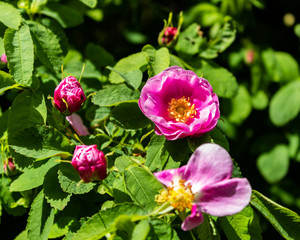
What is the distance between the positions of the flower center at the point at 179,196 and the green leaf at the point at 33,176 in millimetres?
408

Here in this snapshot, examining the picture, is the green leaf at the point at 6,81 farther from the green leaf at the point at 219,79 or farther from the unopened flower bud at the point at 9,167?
the green leaf at the point at 219,79

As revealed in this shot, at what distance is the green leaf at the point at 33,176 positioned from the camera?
1.29 metres

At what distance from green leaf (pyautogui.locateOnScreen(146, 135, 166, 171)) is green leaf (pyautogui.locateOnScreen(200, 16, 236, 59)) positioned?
58cm

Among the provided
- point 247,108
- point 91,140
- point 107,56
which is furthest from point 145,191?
point 247,108

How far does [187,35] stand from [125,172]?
30.9 inches

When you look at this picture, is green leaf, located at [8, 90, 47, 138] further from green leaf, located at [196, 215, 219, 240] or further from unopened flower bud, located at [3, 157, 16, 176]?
green leaf, located at [196, 215, 219, 240]

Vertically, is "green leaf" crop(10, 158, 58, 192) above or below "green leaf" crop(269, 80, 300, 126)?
above

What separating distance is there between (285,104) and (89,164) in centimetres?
162

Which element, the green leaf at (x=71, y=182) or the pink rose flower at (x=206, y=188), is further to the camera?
the green leaf at (x=71, y=182)

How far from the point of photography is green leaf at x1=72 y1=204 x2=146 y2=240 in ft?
3.39

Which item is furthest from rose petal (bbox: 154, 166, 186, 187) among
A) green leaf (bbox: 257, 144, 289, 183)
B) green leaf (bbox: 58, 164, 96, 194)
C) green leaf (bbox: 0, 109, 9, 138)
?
green leaf (bbox: 257, 144, 289, 183)

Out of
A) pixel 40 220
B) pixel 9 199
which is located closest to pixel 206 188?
pixel 40 220

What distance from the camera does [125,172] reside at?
45.4 inches

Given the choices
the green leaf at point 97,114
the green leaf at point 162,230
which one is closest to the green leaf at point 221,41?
the green leaf at point 97,114
